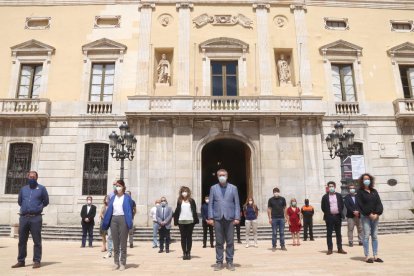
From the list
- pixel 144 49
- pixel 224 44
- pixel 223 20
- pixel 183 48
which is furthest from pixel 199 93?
pixel 223 20

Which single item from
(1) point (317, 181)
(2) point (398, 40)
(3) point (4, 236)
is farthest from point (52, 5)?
(2) point (398, 40)

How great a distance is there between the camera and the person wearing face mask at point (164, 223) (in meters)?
10.3

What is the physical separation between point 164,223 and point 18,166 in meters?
11.6

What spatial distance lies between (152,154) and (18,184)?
7105 mm

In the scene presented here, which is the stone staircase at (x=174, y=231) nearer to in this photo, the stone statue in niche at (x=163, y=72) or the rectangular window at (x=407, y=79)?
the rectangular window at (x=407, y=79)

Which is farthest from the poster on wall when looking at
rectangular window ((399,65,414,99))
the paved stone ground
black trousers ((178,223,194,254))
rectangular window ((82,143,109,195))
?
rectangular window ((82,143,109,195))

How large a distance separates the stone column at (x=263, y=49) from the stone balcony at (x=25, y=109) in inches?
452

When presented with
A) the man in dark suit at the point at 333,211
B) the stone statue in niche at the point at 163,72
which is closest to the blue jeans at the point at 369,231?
the man in dark suit at the point at 333,211

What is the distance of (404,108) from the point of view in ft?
61.2

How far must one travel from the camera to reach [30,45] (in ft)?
65.0

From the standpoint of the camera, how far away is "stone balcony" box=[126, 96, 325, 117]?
701 inches

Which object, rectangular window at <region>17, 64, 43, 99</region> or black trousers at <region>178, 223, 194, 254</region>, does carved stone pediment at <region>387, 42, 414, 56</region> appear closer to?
black trousers at <region>178, 223, 194, 254</region>

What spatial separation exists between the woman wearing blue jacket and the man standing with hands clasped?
68.7 inches

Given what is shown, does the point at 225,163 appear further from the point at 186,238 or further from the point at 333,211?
the point at 186,238
